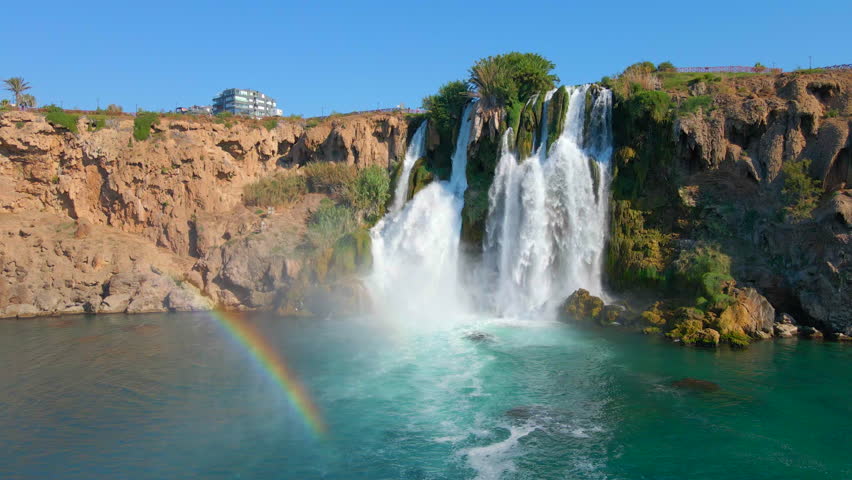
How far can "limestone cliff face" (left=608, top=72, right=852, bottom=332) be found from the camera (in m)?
19.4

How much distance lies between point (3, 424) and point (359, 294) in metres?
14.1

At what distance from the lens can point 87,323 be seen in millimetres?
23938

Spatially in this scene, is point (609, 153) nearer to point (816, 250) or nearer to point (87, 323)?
point (816, 250)

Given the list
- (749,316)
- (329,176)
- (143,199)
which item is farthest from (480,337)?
(143,199)

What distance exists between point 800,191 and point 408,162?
18.1 metres

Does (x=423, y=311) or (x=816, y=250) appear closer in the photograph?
(x=816, y=250)

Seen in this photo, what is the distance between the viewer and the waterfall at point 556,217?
2366 centimetres

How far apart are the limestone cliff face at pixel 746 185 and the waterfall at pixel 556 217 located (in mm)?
809

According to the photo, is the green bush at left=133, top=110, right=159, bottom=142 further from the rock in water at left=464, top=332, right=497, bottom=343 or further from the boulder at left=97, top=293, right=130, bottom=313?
the rock in water at left=464, top=332, right=497, bottom=343

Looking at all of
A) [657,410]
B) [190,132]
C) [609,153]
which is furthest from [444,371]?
[190,132]

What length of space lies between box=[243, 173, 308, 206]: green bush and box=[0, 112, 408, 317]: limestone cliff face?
799mm

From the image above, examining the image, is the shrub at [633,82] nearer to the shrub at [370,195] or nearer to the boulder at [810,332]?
the boulder at [810,332]

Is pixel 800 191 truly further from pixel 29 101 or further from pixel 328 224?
pixel 29 101

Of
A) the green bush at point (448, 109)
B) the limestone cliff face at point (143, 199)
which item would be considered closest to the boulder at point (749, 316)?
the green bush at point (448, 109)
